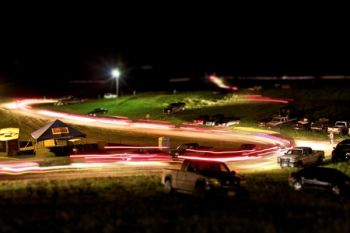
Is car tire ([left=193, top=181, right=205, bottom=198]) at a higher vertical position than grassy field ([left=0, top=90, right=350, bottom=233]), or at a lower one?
higher

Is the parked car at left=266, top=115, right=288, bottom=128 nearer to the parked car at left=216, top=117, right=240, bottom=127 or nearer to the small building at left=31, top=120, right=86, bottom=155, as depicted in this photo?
the parked car at left=216, top=117, right=240, bottom=127

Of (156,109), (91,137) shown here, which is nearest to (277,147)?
(91,137)

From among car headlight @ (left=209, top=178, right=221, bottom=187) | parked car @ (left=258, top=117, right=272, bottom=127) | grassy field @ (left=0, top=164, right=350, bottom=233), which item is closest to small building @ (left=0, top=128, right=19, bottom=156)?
grassy field @ (left=0, top=164, right=350, bottom=233)

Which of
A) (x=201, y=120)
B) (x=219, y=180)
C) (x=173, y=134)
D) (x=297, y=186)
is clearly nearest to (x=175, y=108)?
(x=201, y=120)

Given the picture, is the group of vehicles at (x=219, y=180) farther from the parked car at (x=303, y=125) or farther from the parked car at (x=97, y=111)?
the parked car at (x=97, y=111)

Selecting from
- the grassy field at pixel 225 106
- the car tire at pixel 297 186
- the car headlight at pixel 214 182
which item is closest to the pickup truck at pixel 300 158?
the car tire at pixel 297 186

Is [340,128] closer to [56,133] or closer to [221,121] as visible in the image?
[221,121]

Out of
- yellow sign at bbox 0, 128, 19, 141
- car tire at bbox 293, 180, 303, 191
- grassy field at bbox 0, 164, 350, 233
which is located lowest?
grassy field at bbox 0, 164, 350, 233
